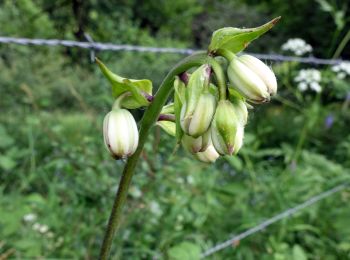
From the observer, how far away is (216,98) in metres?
0.78

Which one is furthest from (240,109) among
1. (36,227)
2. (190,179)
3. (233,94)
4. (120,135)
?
(36,227)

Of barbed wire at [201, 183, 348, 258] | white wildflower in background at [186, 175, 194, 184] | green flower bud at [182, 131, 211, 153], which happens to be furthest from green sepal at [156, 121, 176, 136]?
white wildflower in background at [186, 175, 194, 184]

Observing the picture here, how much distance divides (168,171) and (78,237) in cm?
37

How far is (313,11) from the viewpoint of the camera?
432 inches

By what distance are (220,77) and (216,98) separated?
0.04 metres

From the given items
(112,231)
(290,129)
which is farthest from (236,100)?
(290,129)

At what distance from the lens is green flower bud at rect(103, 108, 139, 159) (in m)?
0.83

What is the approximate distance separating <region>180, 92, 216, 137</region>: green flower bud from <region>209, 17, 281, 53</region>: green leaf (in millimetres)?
79

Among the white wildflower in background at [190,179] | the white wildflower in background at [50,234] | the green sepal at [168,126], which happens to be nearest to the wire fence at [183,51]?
the white wildflower in background at [190,179]

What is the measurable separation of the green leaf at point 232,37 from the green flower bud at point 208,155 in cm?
17

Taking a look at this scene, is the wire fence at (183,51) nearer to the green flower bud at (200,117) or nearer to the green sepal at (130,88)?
the green sepal at (130,88)

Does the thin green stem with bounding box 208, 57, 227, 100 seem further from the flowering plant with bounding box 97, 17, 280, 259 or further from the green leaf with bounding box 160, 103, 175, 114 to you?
the green leaf with bounding box 160, 103, 175, 114

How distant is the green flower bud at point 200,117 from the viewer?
2.47ft

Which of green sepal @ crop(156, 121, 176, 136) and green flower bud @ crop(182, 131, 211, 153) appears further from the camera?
green sepal @ crop(156, 121, 176, 136)
